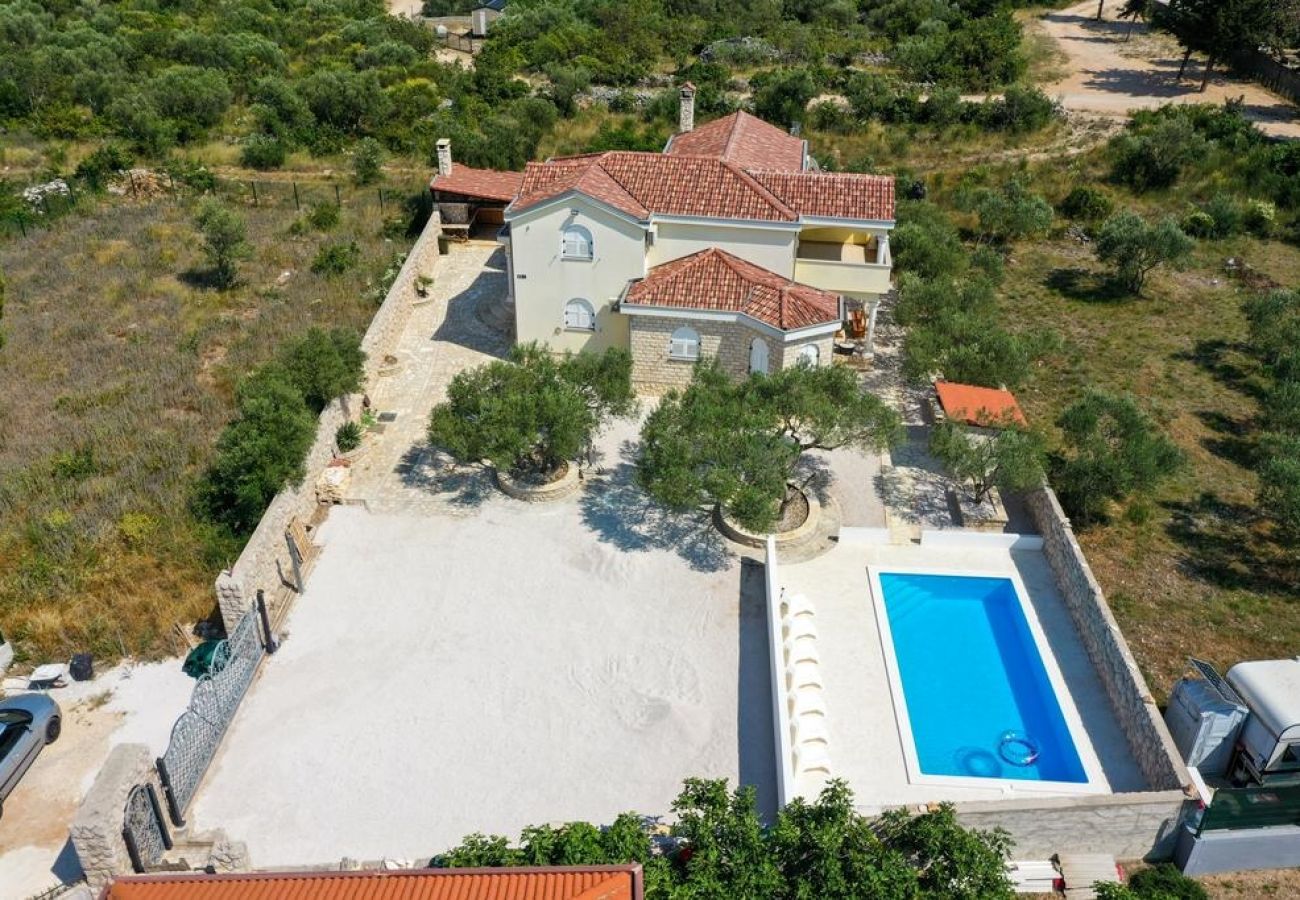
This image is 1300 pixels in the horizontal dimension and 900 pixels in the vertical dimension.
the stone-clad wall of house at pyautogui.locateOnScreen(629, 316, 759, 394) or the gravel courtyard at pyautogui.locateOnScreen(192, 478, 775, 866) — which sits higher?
the stone-clad wall of house at pyautogui.locateOnScreen(629, 316, 759, 394)

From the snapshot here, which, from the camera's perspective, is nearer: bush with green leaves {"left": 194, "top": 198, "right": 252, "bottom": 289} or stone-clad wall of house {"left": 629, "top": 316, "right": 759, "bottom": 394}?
stone-clad wall of house {"left": 629, "top": 316, "right": 759, "bottom": 394}

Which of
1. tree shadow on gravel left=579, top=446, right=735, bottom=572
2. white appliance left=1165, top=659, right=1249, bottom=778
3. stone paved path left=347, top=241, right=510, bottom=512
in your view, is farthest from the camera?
stone paved path left=347, top=241, right=510, bottom=512

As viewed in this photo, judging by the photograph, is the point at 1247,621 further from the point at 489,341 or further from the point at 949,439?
the point at 489,341

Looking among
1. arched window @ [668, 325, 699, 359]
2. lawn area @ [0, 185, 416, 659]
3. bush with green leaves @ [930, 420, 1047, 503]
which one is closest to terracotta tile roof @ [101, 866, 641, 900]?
lawn area @ [0, 185, 416, 659]

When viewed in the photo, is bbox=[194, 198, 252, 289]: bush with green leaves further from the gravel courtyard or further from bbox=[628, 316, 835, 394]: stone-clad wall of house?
bbox=[628, 316, 835, 394]: stone-clad wall of house

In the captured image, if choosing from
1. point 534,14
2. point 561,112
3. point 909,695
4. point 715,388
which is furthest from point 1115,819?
point 534,14

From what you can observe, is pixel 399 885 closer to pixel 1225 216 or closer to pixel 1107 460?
pixel 1107 460
